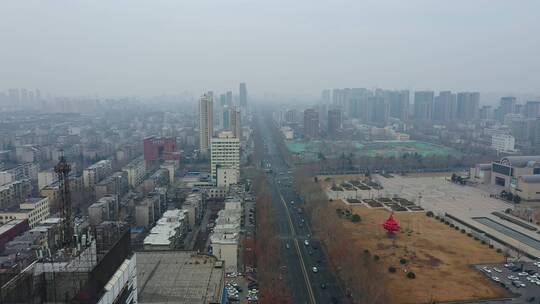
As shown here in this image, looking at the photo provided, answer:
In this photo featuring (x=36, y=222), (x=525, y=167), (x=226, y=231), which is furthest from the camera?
(x=525, y=167)

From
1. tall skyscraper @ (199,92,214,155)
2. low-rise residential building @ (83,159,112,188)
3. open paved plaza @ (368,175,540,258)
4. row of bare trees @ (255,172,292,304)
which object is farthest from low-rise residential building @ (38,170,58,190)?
open paved plaza @ (368,175,540,258)

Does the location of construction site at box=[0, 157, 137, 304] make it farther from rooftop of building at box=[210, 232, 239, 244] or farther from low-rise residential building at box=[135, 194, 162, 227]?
low-rise residential building at box=[135, 194, 162, 227]

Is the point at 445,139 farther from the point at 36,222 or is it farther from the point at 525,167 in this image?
the point at 36,222

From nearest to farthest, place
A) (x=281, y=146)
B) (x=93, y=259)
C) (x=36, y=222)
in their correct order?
(x=93, y=259), (x=36, y=222), (x=281, y=146)

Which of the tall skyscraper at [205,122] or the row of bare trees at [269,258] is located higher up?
the tall skyscraper at [205,122]

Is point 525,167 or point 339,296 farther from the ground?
point 525,167

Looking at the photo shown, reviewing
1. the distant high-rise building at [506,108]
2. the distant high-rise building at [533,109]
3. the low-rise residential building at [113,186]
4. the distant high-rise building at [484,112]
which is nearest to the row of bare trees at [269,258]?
the low-rise residential building at [113,186]

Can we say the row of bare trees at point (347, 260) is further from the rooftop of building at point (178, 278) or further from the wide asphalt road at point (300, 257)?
the rooftop of building at point (178, 278)

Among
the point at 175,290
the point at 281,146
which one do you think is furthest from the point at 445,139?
the point at 175,290
